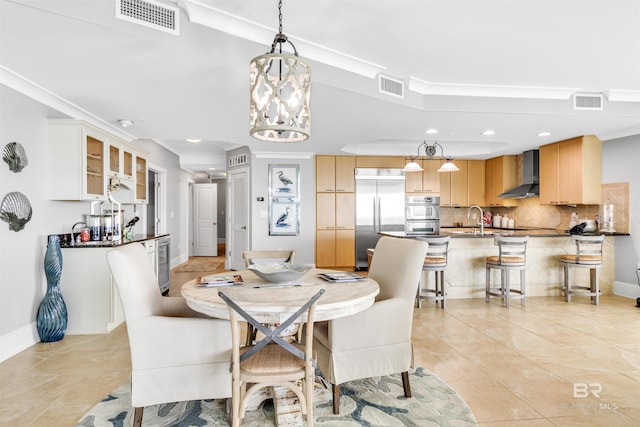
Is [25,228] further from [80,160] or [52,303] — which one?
[80,160]

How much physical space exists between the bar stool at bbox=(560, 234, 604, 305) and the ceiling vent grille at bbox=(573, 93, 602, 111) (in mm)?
1587

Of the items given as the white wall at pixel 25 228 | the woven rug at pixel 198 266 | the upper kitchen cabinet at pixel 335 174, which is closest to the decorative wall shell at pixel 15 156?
the white wall at pixel 25 228

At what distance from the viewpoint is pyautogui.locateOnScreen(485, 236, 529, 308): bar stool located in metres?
4.39

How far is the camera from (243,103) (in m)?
3.64

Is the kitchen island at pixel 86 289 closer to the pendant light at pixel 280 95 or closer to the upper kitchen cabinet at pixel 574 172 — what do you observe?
the pendant light at pixel 280 95

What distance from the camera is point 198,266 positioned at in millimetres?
7809

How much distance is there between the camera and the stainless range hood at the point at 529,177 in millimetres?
6168

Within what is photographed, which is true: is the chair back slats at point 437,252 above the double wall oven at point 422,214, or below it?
below

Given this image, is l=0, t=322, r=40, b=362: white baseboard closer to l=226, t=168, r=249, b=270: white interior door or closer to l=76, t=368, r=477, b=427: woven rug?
l=76, t=368, r=477, b=427: woven rug

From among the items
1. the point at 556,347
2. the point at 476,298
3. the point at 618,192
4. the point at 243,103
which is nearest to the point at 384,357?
the point at 556,347

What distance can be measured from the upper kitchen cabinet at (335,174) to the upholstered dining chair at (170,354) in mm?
5225

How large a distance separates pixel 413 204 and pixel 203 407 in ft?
18.9

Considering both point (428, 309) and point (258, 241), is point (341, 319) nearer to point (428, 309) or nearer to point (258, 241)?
point (428, 309)

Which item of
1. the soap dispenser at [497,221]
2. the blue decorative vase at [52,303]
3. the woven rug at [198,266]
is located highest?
the soap dispenser at [497,221]
